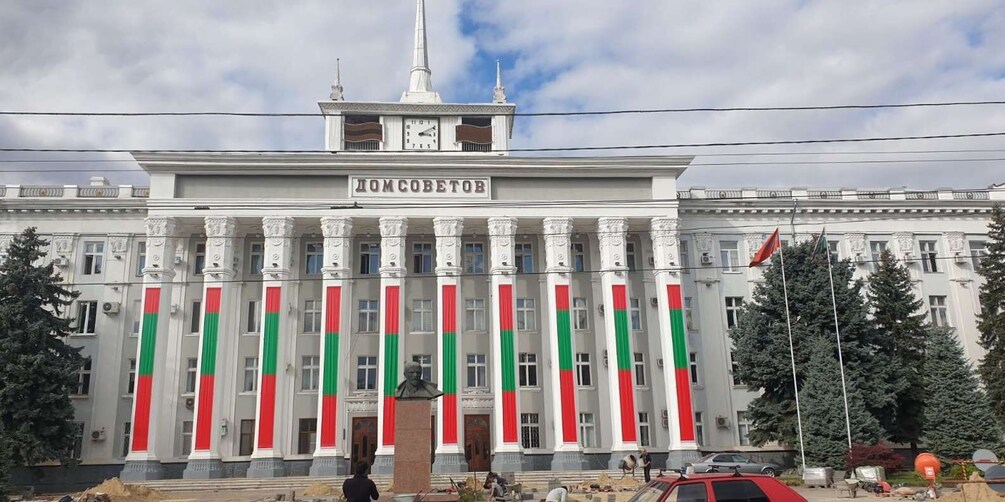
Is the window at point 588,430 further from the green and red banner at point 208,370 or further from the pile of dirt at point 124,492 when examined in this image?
the pile of dirt at point 124,492

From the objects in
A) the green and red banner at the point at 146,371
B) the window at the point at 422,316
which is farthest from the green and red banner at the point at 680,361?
the green and red banner at the point at 146,371

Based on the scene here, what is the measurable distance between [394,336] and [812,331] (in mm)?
18198

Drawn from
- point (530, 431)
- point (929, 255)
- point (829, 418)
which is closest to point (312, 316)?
point (530, 431)

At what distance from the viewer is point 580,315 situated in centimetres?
3700

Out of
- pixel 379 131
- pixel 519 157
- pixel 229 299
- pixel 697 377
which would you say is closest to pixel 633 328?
pixel 697 377

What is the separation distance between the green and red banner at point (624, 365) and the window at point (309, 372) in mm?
14018

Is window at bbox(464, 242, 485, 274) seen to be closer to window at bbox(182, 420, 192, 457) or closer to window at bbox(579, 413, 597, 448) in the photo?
window at bbox(579, 413, 597, 448)

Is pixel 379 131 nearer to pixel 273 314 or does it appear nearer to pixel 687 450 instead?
pixel 273 314

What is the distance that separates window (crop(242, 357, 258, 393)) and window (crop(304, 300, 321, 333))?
2.82m

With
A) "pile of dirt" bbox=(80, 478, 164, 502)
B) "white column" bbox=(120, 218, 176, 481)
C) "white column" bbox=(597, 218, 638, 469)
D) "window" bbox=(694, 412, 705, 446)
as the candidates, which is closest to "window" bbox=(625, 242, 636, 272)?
"white column" bbox=(597, 218, 638, 469)

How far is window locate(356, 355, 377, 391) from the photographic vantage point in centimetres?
3531

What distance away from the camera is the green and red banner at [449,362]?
33125 mm

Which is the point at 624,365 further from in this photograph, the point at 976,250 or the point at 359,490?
the point at 359,490

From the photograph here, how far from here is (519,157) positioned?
36.4 meters
